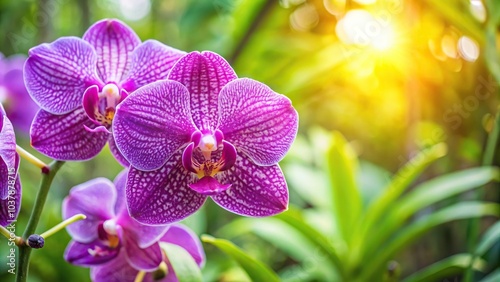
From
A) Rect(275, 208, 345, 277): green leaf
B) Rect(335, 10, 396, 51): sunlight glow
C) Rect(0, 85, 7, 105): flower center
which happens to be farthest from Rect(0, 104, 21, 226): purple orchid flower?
Rect(335, 10, 396, 51): sunlight glow

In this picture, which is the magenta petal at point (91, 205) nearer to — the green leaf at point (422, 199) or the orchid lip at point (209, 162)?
the orchid lip at point (209, 162)

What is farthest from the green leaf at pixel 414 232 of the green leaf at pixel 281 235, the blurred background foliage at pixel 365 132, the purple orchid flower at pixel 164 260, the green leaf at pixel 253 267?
the purple orchid flower at pixel 164 260

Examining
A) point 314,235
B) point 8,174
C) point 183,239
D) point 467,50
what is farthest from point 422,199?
point 8,174

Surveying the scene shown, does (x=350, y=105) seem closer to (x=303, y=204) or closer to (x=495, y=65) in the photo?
(x=303, y=204)

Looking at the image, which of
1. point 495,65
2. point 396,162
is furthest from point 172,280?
point 396,162

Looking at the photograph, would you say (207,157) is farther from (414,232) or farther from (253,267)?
(414,232)
